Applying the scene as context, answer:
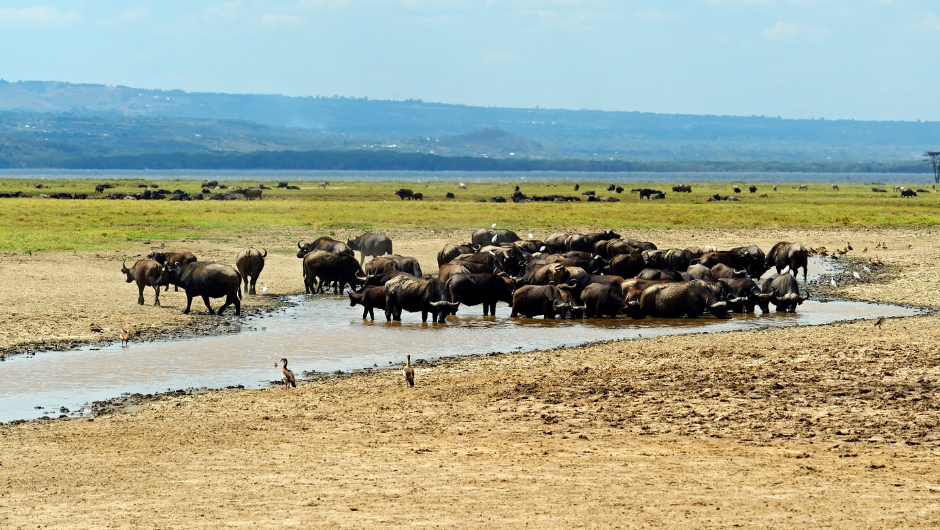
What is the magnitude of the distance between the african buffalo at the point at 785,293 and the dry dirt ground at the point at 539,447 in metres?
4.97

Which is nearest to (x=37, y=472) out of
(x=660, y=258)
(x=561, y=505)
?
(x=561, y=505)

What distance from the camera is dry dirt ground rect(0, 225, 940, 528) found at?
7473 mm

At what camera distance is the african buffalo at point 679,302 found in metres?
20.2

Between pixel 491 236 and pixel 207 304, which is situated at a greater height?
pixel 491 236

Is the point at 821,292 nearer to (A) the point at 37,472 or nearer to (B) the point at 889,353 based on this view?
(B) the point at 889,353

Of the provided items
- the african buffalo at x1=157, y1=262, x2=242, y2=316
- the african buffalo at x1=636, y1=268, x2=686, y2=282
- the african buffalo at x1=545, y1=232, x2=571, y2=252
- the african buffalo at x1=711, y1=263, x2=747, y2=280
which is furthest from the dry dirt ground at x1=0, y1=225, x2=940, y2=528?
the african buffalo at x1=545, y1=232, x2=571, y2=252

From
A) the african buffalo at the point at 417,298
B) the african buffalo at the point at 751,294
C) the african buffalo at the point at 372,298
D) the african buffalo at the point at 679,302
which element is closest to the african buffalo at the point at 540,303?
the african buffalo at the point at 417,298

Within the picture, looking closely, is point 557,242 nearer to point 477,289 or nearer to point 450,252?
point 450,252

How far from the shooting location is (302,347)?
16.7m

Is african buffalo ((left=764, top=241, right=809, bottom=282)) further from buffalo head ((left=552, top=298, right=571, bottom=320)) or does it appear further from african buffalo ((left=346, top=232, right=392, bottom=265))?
african buffalo ((left=346, top=232, right=392, bottom=265))

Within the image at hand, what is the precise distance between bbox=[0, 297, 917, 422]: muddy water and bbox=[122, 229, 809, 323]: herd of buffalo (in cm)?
38

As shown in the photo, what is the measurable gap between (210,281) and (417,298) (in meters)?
4.14

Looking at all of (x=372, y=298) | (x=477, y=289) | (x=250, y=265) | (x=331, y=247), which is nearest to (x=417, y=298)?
(x=372, y=298)

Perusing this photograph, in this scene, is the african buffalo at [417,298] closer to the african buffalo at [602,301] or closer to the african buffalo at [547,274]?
the african buffalo at [602,301]
